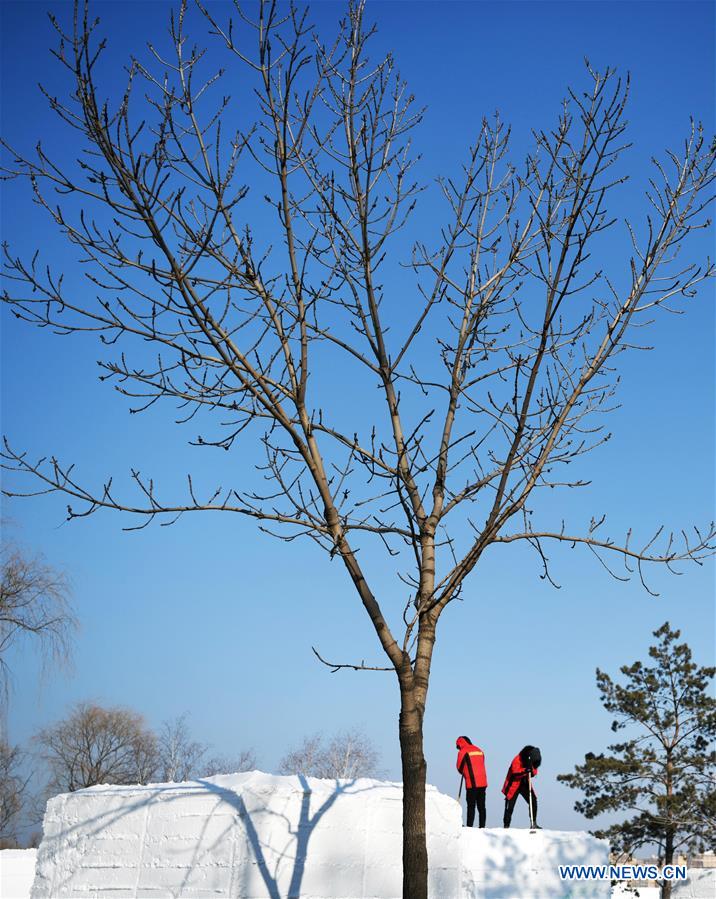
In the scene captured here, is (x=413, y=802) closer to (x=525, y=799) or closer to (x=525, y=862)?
(x=525, y=862)

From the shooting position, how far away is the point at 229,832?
299 inches

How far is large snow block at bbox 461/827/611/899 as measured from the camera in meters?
8.32

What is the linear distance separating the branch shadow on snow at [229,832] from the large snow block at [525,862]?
131 cm

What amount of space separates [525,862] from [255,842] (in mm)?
2661

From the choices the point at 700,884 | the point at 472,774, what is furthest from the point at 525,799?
the point at 700,884

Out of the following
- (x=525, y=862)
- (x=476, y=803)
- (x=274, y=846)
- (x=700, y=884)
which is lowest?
(x=700, y=884)

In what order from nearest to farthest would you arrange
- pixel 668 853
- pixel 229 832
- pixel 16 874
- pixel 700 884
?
pixel 229 832 → pixel 16 874 → pixel 668 853 → pixel 700 884

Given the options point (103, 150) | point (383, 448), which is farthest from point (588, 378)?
point (103, 150)

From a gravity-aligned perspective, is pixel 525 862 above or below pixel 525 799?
below

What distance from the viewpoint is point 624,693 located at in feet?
70.2

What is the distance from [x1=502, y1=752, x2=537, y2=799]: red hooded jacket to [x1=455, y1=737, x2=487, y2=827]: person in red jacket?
0.23 meters

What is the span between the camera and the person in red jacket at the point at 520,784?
9.16 metres

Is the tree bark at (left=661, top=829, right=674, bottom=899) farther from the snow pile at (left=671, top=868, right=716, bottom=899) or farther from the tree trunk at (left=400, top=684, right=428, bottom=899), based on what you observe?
the tree trunk at (left=400, top=684, right=428, bottom=899)

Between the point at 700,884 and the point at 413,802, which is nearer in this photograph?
the point at 413,802
